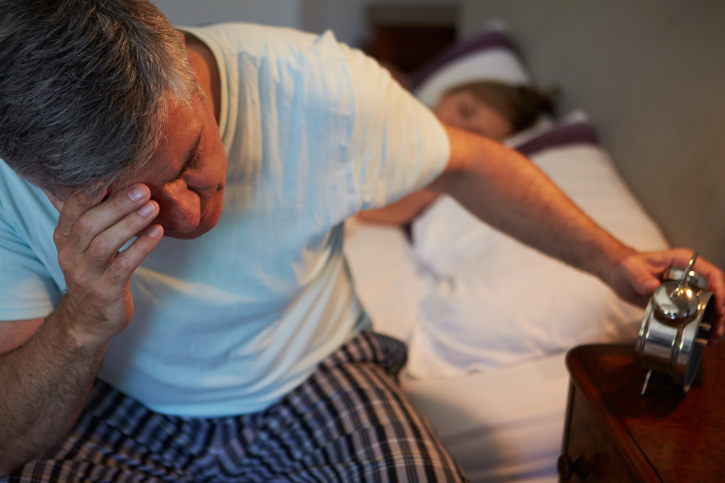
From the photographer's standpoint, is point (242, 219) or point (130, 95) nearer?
point (130, 95)

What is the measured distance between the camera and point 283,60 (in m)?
0.80

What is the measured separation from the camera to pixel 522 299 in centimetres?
109

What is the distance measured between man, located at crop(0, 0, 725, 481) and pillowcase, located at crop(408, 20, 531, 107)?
1.18 metres

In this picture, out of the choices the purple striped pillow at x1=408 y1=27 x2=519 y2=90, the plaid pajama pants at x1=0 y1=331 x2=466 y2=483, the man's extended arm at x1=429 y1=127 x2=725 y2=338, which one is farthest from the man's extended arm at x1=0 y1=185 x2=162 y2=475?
the purple striped pillow at x1=408 y1=27 x2=519 y2=90

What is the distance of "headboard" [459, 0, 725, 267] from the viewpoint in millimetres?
984

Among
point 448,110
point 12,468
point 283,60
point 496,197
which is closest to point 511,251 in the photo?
point 496,197

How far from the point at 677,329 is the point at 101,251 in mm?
637

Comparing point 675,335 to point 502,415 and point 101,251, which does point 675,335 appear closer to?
point 502,415

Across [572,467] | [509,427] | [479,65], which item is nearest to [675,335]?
[572,467]

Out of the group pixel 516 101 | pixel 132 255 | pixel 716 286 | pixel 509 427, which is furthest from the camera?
pixel 516 101

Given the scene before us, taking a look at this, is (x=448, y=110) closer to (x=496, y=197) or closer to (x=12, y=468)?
(x=496, y=197)

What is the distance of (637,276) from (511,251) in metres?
0.43

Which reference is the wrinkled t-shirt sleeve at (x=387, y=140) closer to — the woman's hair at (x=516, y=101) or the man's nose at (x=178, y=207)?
the man's nose at (x=178, y=207)

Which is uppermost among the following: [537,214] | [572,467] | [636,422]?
[537,214]
